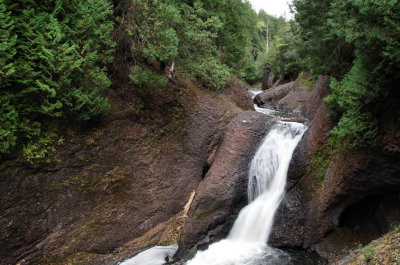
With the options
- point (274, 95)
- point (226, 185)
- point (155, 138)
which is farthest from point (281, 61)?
point (226, 185)

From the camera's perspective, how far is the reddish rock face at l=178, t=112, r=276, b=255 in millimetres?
7035

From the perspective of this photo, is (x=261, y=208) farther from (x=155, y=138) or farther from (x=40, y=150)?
(x=40, y=150)

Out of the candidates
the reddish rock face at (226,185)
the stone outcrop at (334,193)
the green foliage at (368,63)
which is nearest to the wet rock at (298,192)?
the stone outcrop at (334,193)

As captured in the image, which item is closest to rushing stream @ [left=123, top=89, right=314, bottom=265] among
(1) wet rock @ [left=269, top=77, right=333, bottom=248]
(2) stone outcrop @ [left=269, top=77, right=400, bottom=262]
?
(1) wet rock @ [left=269, top=77, right=333, bottom=248]

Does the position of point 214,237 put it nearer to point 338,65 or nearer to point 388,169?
point 388,169

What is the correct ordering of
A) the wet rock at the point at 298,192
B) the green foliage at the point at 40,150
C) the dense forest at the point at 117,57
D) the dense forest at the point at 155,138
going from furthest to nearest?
the wet rock at the point at 298,192 < the green foliage at the point at 40,150 < the dense forest at the point at 155,138 < the dense forest at the point at 117,57

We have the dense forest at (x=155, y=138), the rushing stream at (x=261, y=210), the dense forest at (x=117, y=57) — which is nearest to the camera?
the dense forest at (x=117, y=57)

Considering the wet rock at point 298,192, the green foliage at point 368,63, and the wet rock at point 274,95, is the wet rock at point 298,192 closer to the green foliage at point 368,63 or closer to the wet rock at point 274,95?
the green foliage at point 368,63

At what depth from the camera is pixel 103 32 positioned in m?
6.69

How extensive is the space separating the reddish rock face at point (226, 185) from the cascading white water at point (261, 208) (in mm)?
262

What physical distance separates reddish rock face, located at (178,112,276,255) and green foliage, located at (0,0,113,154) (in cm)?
433

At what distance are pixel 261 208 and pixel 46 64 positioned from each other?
7.26m

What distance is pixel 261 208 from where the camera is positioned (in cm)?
747

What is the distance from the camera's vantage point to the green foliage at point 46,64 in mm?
5238
